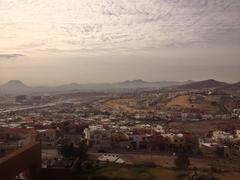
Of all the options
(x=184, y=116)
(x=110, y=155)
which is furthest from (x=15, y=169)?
(x=184, y=116)

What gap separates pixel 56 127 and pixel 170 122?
15.4 metres

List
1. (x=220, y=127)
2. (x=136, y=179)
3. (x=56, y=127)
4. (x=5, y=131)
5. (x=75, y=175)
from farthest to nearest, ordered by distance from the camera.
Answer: (x=220, y=127), (x=56, y=127), (x=5, y=131), (x=136, y=179), (x=75, y=175)

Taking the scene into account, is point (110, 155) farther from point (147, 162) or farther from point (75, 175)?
point (75, 175)

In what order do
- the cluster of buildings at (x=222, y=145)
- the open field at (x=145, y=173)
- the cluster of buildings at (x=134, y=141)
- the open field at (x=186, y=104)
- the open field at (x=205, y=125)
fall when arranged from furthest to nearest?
the open field at (x=186, y=104)
the open field at (x=205, y=125)
the cluster of buildings at (x=134, y=141)
the cluster of buildings at (x=222, y=145)
the open field at (x=145, y=173)

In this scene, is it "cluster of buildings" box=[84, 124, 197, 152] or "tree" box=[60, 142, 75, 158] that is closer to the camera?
"tree" box=[60, 142, 75, 158]

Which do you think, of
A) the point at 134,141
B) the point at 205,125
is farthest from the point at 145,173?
the point at 205,125

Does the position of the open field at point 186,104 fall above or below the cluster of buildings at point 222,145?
above

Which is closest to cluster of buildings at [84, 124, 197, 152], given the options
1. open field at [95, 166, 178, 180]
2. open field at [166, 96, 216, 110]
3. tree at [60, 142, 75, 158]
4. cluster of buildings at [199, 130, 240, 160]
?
cluster of buildings at [199, 130, 240, 160]

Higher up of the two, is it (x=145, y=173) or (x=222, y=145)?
(x=222, y=145)

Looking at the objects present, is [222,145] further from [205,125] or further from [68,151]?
[205,125]

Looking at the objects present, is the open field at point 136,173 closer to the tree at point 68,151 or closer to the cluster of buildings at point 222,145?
the tree at point 68,151

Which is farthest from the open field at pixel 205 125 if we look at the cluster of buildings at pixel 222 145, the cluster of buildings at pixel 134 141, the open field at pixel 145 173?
the open field at pixel 145 173

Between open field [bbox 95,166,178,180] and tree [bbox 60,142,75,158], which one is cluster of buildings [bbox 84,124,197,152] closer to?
tree [bbox 60,142,75,158]

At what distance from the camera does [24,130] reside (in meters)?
31.2
